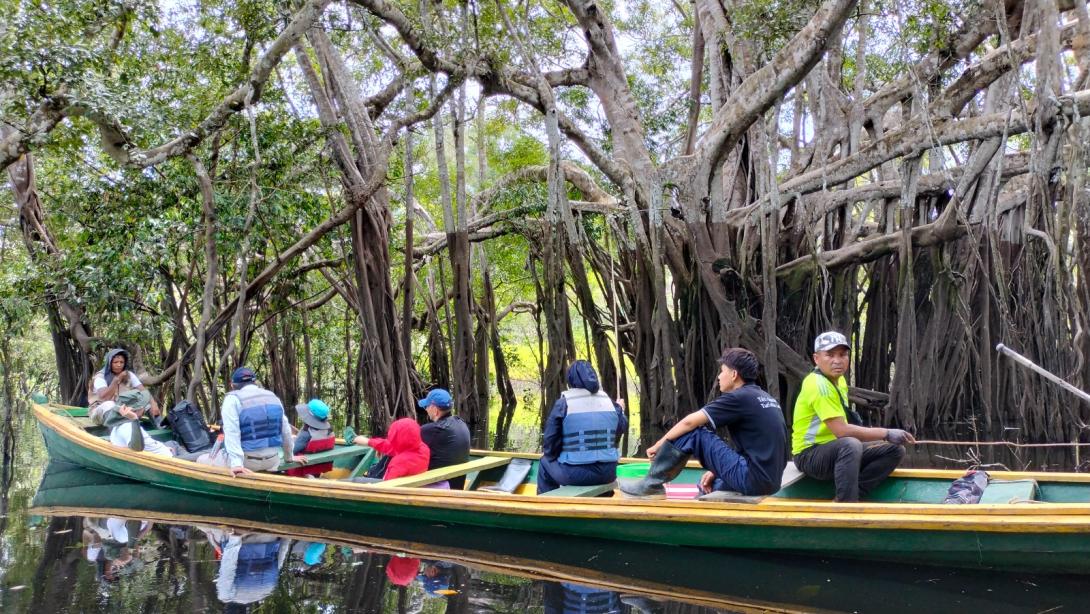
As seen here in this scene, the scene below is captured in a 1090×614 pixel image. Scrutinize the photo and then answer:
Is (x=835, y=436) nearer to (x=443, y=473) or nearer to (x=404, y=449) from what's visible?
(x=443, y=473)

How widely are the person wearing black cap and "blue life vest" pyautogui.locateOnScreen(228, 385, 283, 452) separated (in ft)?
3.48

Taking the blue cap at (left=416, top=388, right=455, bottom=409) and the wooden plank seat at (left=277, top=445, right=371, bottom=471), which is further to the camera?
the wooden plank seat at (left=277, top=445, right=371, bottom=471)

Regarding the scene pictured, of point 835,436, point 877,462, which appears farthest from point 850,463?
point 877,462

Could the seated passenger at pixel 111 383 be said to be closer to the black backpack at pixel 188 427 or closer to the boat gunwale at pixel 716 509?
the black backpack at pixel 188 427

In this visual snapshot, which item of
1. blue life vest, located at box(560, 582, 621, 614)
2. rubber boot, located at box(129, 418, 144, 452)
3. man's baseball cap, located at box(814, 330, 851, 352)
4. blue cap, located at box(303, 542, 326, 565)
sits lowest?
blue life vest, located at box(560, 582, 621, 614)

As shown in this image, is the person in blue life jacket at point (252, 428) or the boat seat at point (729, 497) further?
the person in blue life jacket at point (252, 428)

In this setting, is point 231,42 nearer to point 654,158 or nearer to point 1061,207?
point 654,158

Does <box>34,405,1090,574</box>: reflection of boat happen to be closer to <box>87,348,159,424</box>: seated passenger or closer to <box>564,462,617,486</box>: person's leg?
<box>564,462,617,486</box>: person's leg

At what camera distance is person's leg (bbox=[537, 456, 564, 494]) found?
5.40 m

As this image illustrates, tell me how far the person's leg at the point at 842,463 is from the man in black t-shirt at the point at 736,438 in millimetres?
200

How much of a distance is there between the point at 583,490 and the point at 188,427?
4.22 meters

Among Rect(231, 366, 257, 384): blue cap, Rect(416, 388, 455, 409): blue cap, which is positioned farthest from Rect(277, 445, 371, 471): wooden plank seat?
Rect(416, 388, 455, 409): blue cap

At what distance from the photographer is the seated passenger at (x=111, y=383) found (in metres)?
8.04

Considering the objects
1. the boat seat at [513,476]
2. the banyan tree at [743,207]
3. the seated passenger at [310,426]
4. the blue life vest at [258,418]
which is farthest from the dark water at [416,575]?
the banyan tree at [743,207]
